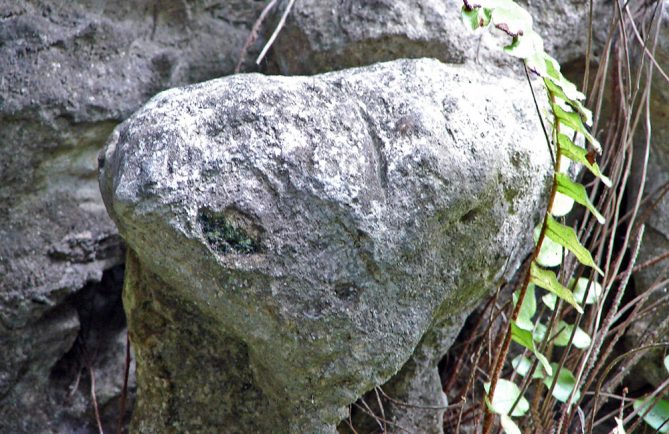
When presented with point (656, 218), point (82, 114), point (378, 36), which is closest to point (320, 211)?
point (378, 36)

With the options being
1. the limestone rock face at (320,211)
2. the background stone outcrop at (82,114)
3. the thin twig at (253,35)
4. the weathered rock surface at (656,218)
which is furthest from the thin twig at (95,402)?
the weathered rock surface at (656,218)

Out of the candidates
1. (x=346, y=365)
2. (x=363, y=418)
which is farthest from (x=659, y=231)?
(x=346, y=365)

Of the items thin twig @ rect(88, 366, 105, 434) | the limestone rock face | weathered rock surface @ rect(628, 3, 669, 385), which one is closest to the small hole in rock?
the limestone rock face

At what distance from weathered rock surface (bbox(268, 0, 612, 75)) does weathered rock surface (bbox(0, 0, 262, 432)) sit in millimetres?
227

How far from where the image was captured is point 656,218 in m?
1.50

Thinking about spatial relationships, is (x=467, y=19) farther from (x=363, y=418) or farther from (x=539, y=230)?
(x=363, y=418)

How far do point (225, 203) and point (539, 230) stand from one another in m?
0.44

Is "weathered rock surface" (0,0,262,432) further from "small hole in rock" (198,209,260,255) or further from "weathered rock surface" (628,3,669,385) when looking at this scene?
"weathered rock surface" (628,3,669,385)

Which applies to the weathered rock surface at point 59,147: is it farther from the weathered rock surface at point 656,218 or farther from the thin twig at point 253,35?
the weathered rock surface at point 656,218

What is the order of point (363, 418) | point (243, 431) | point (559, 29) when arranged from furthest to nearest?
point (559, 29), point (363, 418), point (243, 431)

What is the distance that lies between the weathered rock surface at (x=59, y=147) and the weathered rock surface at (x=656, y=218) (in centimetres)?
83

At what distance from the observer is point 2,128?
129 cm

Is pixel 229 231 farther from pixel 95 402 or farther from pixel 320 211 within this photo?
pixel 95 402

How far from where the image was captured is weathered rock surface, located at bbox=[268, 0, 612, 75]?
Result: 51.1 inches
